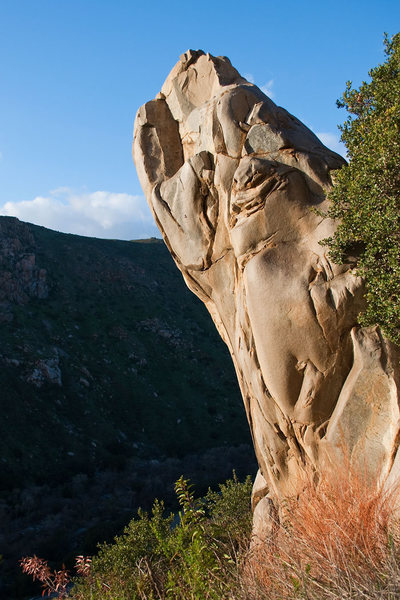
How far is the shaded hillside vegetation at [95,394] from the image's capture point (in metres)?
28.4

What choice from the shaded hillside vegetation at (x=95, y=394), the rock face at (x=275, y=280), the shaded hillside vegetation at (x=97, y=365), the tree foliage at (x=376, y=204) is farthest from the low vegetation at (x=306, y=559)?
the shaded hillside vegetation at (x=97, y=365)

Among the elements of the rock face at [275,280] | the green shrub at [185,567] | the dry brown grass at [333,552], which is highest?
the rock face at [275,280]

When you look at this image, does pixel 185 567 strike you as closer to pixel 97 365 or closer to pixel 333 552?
pixel 333 552

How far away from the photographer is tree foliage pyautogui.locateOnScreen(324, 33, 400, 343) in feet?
27.2

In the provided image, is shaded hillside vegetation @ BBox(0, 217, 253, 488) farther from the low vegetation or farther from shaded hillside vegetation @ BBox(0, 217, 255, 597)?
the low vegetation

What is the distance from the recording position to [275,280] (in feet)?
31.8

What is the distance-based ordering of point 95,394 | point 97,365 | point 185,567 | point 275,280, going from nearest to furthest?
point 185,567 < point 275,280 < point 95,394 < point 97,365

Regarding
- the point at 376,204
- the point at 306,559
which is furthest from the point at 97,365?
the point at 306,559

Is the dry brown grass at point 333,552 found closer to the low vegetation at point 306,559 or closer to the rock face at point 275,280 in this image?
the low vegetation at point 306,559

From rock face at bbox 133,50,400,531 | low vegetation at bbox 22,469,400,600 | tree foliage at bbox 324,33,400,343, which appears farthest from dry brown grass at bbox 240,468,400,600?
tree foliage at bbox 324,33,400,343

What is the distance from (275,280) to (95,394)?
33467 mm

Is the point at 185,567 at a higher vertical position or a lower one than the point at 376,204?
lower

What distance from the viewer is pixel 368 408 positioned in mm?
8844

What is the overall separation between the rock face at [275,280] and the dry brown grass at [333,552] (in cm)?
125
